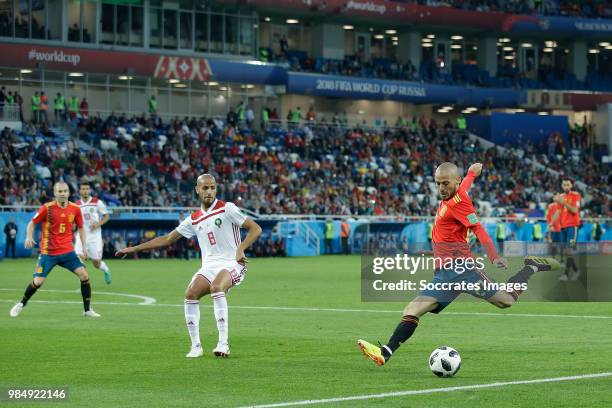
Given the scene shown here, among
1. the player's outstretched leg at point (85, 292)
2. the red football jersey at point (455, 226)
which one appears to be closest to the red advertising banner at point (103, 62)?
the player's outstretched leg at point (85, 292)

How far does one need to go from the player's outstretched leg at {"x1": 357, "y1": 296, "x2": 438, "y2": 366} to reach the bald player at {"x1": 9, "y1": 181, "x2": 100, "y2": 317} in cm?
901

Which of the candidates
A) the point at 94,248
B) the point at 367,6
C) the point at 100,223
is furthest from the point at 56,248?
the point at 367,6

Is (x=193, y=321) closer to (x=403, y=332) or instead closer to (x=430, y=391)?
(x=403, y=332)

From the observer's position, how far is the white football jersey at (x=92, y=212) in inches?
1148

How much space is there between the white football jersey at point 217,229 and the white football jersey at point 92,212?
49.4 feet

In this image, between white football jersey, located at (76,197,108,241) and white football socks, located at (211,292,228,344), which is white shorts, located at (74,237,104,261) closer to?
white football jersey, located at (76,197,108,241)

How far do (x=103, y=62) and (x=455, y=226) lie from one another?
2048 inches

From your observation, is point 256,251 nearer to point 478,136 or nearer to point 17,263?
point 17,263

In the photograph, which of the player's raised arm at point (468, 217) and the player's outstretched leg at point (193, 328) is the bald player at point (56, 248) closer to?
the player's outstretched leg at point (193, 328)

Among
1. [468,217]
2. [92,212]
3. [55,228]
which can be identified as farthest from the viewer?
[92,212]

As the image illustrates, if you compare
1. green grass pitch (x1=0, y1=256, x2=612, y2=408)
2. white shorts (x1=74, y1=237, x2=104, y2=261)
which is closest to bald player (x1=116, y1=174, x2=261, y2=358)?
Result: green grass pitch (x1=0, y1=256, x2=612, y2=408)

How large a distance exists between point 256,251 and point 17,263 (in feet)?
39.2

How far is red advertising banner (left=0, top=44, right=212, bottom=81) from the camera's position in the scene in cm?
5947

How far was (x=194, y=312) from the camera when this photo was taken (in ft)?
46.1
